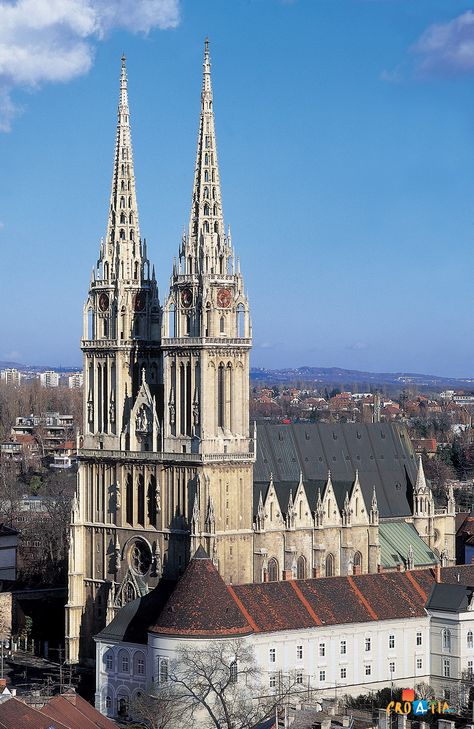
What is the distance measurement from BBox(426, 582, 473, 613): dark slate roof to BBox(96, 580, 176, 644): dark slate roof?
15.6m

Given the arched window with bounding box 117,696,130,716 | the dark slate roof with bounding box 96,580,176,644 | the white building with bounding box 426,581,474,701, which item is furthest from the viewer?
the white building with bounding box 426,581,474,701

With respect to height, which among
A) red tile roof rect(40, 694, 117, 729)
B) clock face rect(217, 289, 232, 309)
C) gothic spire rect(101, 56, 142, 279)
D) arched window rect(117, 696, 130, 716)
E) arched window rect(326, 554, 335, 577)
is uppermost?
gothic spire rect(101, 56, 142, 279)

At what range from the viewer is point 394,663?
11356 centimetres

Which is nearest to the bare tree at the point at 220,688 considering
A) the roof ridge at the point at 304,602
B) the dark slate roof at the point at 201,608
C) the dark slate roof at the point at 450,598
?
the dark slate roof at the point at 201,608

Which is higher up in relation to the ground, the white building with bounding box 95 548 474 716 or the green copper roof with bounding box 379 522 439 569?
the green copper roof with bounding box 379 522 439 569

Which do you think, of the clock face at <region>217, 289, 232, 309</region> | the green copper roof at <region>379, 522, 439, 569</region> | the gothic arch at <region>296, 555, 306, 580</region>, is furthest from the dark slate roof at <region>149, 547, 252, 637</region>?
the green copper roof at <region>379, 522, 439, 569</region>

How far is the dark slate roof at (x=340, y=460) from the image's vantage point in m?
128

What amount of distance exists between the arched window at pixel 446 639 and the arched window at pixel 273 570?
12.7 metres

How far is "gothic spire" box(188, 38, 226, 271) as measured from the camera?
400 ft

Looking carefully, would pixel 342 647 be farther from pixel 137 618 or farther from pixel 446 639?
pixel 137 618

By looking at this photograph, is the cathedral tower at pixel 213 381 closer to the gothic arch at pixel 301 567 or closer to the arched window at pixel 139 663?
the gothic arch at pixel 301 567

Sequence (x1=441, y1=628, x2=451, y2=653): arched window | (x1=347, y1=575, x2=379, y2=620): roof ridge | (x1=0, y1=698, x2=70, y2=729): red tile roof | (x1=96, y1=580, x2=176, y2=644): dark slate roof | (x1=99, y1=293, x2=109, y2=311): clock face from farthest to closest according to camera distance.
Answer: (x1=99, y1=293, x2=109, y2=311): clock face
(x1=441, y1=628, x2=451, y2=653): arched window
(x1=347, y1=575, x2=379, y2=620): roof ridge
(x1=96, y1=580, x2=176, y2=644): dark slate roof
(x1=0, y1=698, x2=70, y2=729): red tile roof

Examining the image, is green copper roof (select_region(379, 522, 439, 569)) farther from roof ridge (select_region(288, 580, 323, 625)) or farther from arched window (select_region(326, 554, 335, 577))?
roof ridge (select_region(288, 580, 323, 625))

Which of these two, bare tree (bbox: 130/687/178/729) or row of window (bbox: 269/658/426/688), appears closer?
bare tree (bbox: 130/687/178/729)
